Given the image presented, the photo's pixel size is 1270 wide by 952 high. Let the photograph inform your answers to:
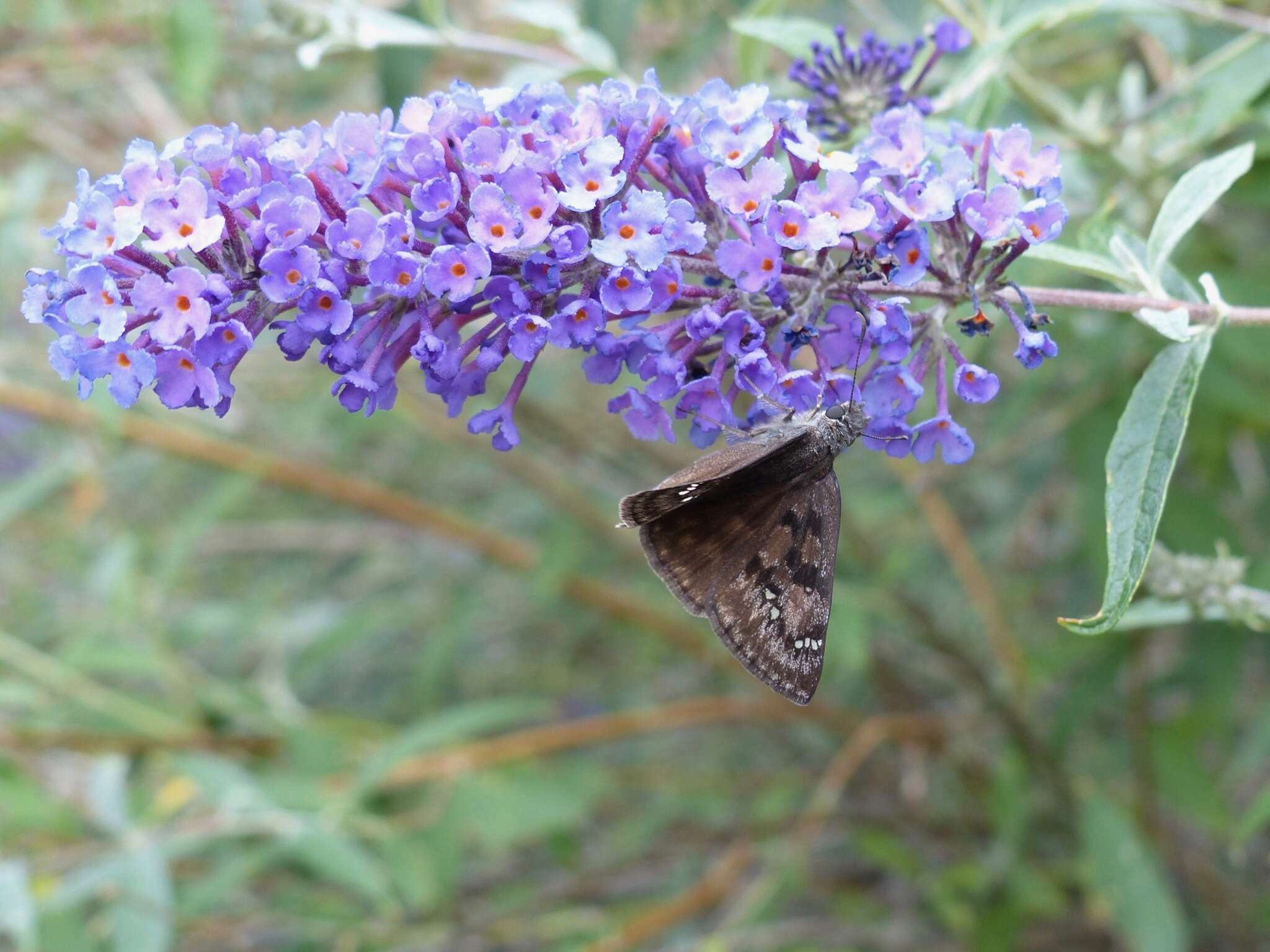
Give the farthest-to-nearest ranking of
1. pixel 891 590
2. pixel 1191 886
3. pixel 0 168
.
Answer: pixel 0 168
pixel 1191 886
pixel 891 590

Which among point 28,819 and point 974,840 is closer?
point 28,819

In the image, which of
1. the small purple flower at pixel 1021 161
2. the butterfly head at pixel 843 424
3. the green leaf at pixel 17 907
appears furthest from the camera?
the green leaf at pixel 17 907

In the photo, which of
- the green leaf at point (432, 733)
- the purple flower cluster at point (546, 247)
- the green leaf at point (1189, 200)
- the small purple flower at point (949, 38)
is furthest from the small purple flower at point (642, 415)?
the green leaf at point (432, 733)

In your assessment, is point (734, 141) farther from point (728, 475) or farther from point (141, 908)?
point (141, 908)

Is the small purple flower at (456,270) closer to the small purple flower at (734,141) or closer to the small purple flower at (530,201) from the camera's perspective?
the small purple flower at (530,201)

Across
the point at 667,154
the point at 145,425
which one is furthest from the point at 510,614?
the point at 667,154

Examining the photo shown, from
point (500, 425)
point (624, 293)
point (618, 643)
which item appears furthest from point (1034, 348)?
point (618, 643)

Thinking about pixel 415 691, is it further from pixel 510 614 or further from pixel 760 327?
pixel 760 327
